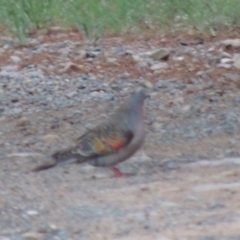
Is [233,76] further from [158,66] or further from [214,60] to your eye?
[158,66]

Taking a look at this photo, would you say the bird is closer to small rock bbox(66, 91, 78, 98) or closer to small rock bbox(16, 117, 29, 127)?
small rock bbox(16, 117, 29, 127)

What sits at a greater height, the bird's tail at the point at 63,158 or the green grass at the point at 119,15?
the green grass at the point at 119,15

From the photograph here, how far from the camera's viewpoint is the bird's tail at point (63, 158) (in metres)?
6.35

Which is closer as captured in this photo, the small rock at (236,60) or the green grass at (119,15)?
the small rock at (236,60)

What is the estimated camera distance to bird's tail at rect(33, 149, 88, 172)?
20.8 feet

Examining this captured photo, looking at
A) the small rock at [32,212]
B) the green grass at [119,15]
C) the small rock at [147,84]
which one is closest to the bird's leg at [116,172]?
the small rock at [32,212]

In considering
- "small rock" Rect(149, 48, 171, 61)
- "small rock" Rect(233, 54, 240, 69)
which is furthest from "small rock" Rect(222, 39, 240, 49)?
"small rock" Rect(149, 48, 171, 61)

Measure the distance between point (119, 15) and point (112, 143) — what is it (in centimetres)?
529

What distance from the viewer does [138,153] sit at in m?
6.92

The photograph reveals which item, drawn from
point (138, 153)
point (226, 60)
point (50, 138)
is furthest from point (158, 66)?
point (138, 153)

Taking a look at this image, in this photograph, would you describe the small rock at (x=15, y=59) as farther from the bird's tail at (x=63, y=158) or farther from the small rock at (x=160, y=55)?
the bird's tail at (x=63, y=158)

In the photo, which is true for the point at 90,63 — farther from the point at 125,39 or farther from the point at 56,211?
the point at 56,211

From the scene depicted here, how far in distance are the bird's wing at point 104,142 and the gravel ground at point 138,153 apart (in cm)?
15

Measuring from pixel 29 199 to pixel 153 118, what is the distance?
243 cm
